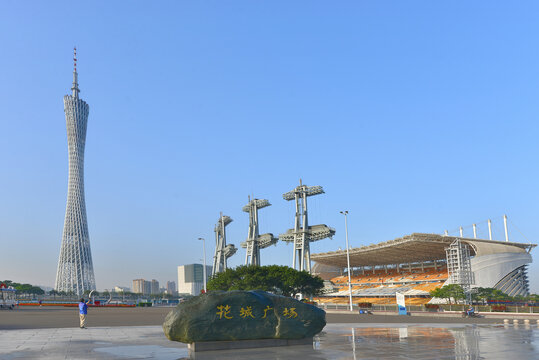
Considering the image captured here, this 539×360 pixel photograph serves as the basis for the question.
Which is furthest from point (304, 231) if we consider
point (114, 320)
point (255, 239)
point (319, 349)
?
point (319, 349)

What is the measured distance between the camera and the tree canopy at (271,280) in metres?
64.8

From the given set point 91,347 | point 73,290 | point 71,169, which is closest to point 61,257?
point 73,290

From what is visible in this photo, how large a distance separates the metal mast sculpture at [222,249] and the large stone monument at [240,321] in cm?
11700

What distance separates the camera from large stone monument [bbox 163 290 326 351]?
15.7 m

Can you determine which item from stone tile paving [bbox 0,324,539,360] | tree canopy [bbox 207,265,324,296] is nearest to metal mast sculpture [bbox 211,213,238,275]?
tree canopy [bbox 207,265,324,296]

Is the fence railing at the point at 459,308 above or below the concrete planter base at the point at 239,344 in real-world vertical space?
below

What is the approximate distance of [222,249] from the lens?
13688cm

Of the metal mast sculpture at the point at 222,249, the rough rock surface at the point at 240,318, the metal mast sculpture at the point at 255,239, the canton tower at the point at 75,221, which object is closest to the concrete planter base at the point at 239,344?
the rough rock surface at the point at 240,318

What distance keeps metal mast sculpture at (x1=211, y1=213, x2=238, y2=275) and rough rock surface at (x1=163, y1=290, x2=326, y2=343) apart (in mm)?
116973

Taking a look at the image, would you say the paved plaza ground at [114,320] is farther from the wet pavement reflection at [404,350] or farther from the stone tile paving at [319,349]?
the wet pavement reflection at [404,350]

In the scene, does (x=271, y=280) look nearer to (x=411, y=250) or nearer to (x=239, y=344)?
(x=239, y=344)

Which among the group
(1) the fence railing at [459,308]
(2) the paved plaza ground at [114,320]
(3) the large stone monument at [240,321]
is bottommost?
(1) the fence railing at [459,308]

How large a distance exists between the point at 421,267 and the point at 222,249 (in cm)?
5426

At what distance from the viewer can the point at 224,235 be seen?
138500 millimetres
